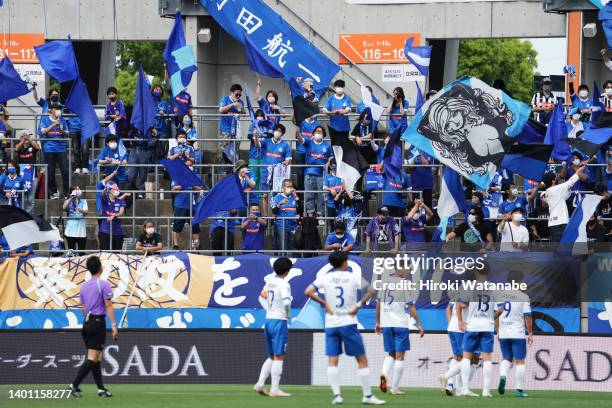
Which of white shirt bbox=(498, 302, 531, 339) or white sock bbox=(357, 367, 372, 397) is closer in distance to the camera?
white sock bbox=(357, 367, 372, 397)

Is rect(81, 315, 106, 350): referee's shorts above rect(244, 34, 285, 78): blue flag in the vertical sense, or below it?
below

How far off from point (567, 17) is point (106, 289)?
16584 mm

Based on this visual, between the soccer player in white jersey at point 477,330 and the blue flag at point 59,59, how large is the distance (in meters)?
12.3

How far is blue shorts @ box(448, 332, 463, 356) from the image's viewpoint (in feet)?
72.4

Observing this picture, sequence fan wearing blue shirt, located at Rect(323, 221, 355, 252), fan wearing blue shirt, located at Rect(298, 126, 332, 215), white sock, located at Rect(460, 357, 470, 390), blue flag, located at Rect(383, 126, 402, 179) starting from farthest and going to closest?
fan wearing blue shirt, located at Rect(298, 126, 332, 215) < blue flag, located at Rect(383, 126, 402, 179) < fan wearing blue shirt, located at Rect(323, 221, 355, 252) < white sock, located at Rect(460, 357, 470, 390)

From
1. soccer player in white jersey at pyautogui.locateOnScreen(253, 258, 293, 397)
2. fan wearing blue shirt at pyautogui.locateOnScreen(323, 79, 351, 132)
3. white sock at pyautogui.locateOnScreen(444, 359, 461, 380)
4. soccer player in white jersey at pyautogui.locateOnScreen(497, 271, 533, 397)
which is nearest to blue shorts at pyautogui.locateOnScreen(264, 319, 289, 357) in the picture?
soccer player in white jersey at pyautogui.locateOnScreen(253, 258, 293, 397)

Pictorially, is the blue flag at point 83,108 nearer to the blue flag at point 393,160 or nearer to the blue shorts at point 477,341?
the blue flag at point 393,160

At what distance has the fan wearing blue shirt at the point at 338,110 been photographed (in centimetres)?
2917

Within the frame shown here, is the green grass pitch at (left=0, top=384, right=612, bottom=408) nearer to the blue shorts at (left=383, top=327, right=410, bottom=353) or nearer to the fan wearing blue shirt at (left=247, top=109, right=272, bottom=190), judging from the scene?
the blue shorts at (left=383, top=327, right=410, bottom=353)

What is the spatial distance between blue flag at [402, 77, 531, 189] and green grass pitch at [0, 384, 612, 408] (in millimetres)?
5118

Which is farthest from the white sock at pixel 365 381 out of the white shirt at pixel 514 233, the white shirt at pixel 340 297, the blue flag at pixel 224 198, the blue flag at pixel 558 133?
the blue flag at pixel 558 133

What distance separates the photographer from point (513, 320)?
21.9m

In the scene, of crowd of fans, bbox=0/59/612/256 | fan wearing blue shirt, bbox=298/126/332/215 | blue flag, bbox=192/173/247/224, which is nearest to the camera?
crowd of fans, bbox=0/59/612/256

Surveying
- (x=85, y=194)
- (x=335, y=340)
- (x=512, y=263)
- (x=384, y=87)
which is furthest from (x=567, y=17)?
(x=335, y=340)
